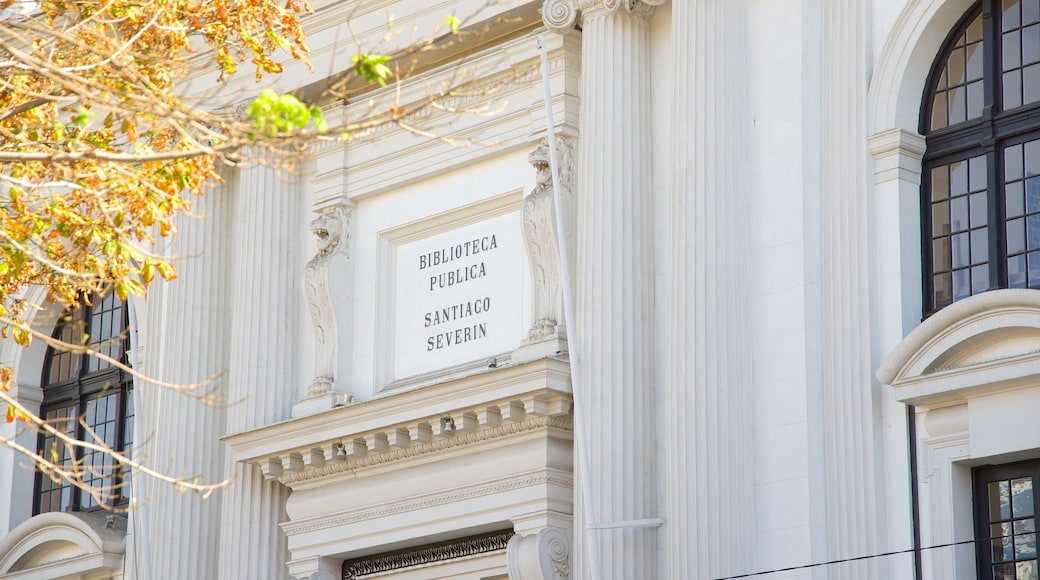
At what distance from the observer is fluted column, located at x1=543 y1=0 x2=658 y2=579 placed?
18188 mm

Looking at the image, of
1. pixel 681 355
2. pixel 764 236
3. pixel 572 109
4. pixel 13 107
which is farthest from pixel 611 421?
pixel 13 107

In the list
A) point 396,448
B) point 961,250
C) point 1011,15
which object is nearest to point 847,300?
point 961,250

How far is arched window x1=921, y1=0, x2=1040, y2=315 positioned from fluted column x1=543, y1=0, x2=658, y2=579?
3.10 metres

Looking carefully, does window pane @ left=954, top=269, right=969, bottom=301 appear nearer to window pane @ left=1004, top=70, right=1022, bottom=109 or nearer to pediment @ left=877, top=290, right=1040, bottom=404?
pediment @ left=877, top=290, right=1040, bottom=404

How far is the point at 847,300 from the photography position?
17.1 meters

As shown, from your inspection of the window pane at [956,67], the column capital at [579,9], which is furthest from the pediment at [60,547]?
the window pane at [956,67]

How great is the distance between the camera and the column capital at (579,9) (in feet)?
64.2

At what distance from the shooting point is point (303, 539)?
2173 cm

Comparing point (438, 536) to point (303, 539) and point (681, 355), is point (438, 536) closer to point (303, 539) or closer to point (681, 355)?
point (303, 539)

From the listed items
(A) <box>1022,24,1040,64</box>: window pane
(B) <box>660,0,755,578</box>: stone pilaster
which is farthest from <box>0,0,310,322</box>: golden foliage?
(A) <box>1022,24,1040,64</box>: window pane

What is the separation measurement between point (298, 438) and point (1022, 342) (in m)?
8.85

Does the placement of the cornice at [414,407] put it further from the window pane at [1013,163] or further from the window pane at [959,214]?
the window pane at [1013,163]

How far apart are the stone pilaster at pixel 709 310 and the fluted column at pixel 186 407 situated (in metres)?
6.71

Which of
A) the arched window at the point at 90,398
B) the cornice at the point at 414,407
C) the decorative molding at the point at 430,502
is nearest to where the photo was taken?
the cornice at the point at 414,407
